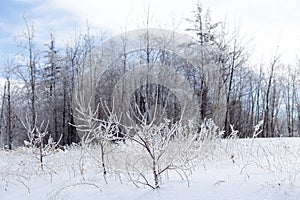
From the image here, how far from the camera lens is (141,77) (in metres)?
13.7

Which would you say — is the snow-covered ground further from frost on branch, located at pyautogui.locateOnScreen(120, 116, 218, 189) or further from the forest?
the forest

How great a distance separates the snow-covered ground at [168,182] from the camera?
10.6 ft

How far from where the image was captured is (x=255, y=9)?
13.3m

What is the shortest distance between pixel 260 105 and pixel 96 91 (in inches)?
384

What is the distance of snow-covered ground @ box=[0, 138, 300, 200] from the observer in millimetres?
3233

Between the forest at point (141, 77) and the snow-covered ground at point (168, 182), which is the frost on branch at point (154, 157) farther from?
the forest at point (141, 77)

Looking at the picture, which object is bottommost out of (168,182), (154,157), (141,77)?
(168,182)

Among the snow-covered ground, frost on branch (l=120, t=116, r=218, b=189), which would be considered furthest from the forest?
frost on branch (l=120, t=116, r=218, b=189)

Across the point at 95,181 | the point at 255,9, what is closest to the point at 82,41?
the point at 255,9

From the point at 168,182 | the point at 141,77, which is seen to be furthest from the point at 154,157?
the point at 141,77

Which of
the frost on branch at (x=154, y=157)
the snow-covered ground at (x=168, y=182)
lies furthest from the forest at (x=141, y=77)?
the frost on branch at (x=154, y=157)

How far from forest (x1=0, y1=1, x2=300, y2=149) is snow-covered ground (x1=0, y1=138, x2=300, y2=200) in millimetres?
6070

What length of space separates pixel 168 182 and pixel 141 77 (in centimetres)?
1011

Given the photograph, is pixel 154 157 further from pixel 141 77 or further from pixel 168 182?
pixel 141 77
